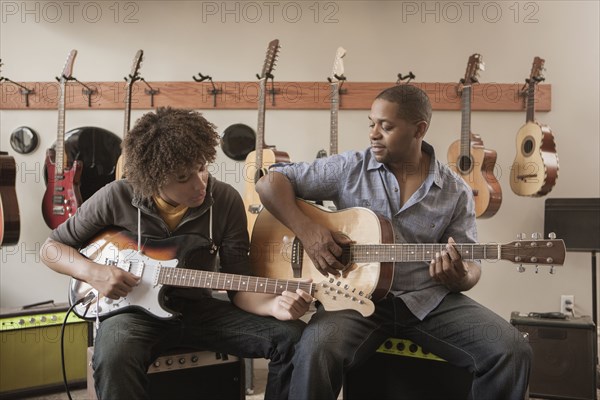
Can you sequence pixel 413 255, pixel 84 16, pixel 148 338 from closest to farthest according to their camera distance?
pixel 148 338
pixel 413 255
pixel 84 16

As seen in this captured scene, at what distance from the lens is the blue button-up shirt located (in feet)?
6.51

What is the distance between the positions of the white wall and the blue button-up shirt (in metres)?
1.13

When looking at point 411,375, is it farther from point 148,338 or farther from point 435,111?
point 435,111

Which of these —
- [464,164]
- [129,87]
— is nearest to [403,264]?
[464,164]

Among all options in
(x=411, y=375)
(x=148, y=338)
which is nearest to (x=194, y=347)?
(x=148, y=338)

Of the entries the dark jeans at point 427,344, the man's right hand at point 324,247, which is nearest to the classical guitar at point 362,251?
the man's right hand at point 324,247

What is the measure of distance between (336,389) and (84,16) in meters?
2.75

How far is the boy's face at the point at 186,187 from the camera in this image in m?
1.82

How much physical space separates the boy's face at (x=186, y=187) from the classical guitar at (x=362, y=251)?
14.6 inches

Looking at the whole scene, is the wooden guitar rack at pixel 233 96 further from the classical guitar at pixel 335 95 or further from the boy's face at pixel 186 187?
the boy's face at pixel 186 187

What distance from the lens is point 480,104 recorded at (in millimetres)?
3199

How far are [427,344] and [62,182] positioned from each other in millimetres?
2221

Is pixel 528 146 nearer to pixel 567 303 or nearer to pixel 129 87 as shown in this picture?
pixel 567 303

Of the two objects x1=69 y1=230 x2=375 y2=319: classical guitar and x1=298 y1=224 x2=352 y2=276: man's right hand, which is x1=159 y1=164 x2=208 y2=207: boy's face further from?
x1=298 y1=224 x2=352 y2=276: man's right hand
